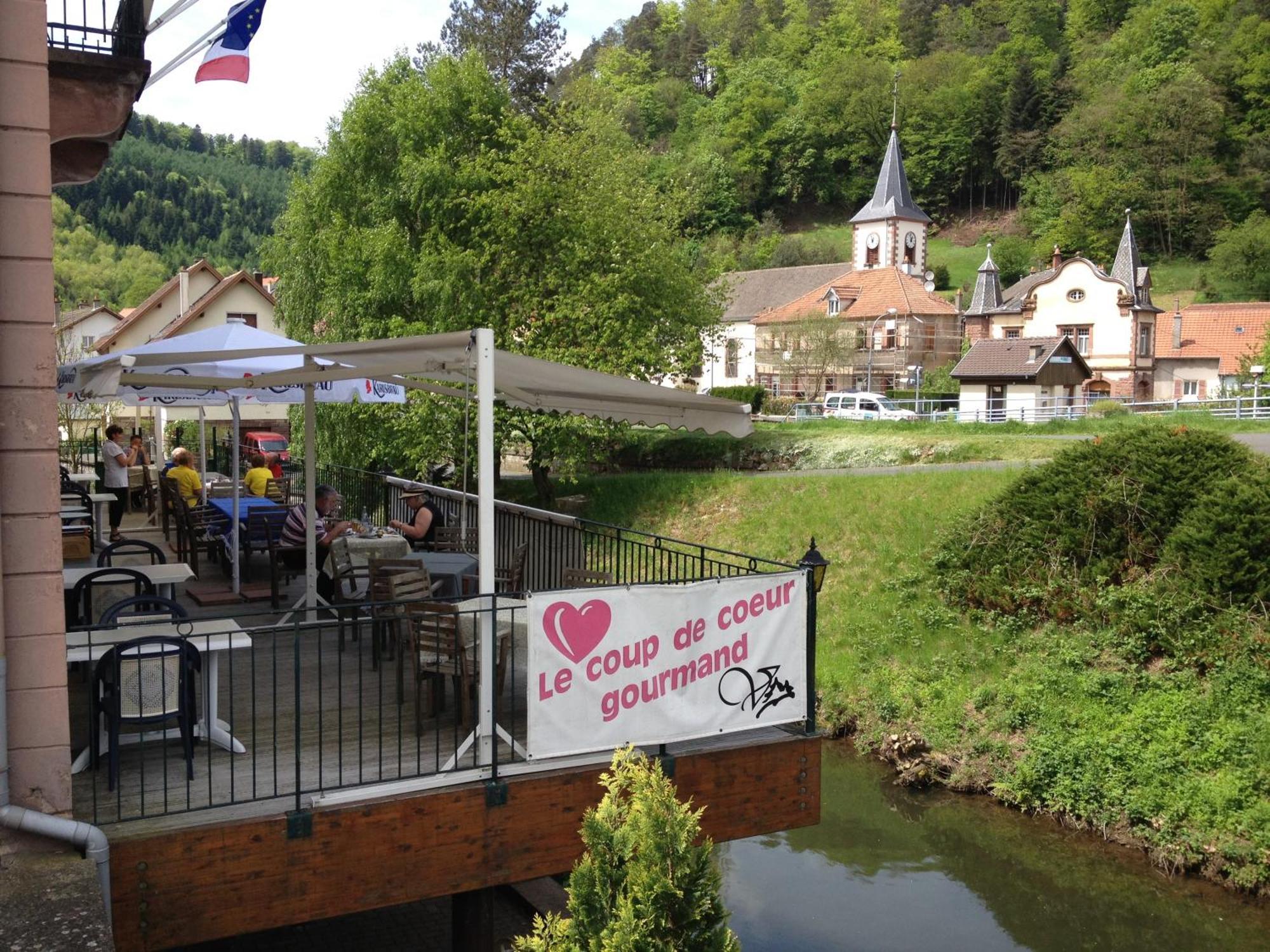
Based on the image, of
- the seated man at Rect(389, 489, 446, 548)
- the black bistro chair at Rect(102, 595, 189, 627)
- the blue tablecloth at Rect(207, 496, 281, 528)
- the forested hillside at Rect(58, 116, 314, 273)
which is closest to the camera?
the black bistro chair at Rect(102, 595, 189, 627)

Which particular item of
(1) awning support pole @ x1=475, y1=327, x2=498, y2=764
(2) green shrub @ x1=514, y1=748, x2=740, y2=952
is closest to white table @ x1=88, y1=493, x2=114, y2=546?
(1) awning support pole @ x1=475, y1=327, x2=498, y2=764

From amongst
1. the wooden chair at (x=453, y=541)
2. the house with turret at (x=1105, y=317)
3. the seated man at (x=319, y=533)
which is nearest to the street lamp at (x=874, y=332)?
the house with turret at (x=1105, y=317)

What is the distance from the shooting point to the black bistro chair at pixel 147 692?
6016 millimetres

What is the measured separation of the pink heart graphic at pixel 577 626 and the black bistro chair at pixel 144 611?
2148 millimetres

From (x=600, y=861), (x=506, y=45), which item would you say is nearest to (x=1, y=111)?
(x=600, y=861)

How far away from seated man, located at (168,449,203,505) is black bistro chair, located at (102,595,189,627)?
28.2ft

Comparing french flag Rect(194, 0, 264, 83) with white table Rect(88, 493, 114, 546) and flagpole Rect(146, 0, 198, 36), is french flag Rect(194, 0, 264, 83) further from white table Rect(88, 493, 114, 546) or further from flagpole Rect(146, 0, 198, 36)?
white table Rect(88, 493, 114, 546)

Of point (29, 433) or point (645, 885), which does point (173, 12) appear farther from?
point (645, 885)

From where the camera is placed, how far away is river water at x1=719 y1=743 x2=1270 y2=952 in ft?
36.9

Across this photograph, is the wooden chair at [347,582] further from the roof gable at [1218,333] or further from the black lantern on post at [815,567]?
the roof gable at [1218,333]

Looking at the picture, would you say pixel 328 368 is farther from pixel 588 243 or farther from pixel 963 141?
pixel 963 141

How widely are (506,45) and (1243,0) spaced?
8583cm

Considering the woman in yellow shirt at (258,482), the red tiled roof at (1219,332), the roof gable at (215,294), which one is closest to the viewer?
the woman in yellow shirt at (258,482)

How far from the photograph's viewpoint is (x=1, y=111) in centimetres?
539
